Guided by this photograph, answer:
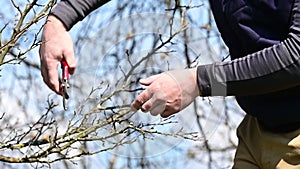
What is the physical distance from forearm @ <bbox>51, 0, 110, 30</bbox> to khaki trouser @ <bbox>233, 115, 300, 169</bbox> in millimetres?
392

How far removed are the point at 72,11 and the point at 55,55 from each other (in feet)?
0.41

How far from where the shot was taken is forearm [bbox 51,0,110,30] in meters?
1.46

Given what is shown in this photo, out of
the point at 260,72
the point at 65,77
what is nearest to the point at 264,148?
the point at 260,72

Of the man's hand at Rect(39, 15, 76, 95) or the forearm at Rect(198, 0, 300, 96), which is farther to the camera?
the man's hand at Rect(39, 15, 76, 95)

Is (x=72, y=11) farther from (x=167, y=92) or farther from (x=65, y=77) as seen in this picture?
(x=167, y=92)

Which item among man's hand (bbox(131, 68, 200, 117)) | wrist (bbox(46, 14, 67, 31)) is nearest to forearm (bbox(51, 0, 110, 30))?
wrist (bbox(46, 14, 67, 31))

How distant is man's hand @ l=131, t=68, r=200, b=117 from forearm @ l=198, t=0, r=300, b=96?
24 mm

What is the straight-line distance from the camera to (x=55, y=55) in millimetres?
1387

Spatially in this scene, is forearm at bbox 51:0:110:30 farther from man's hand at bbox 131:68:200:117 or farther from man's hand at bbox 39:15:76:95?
man's hand at bbox 131:68:200:117

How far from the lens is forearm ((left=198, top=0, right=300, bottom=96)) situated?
47.4 inches

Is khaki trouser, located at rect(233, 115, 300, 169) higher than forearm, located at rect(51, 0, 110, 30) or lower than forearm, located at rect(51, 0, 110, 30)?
lower

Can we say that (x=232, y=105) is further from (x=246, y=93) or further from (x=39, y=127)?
(x=246, y=93)

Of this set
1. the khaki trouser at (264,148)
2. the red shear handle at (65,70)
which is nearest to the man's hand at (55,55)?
the red shear handle at (65,70)

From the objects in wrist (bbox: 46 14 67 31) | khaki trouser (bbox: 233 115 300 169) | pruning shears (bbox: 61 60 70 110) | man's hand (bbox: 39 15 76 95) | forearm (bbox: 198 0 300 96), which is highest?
wrist (bbox: 46 14 67 31)
